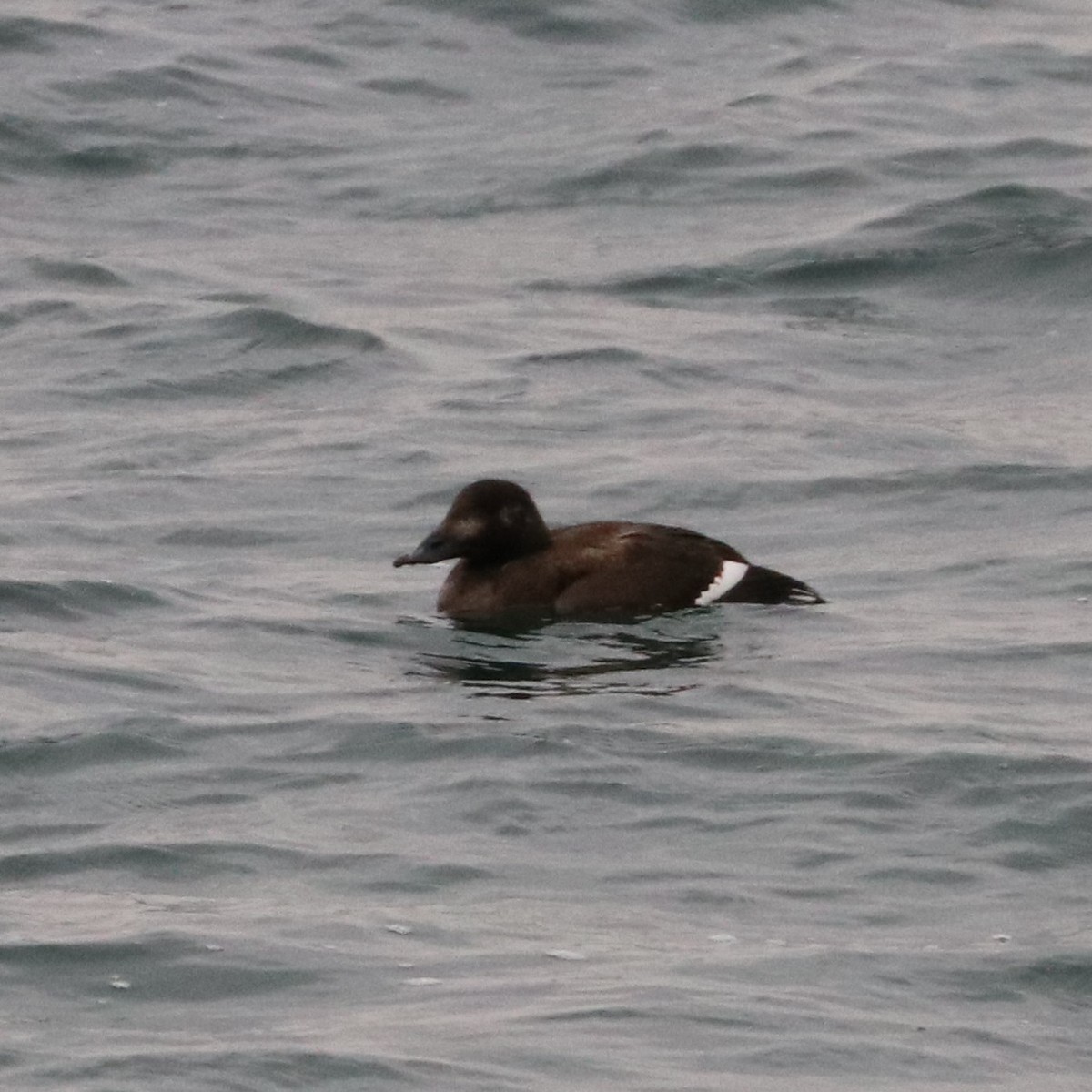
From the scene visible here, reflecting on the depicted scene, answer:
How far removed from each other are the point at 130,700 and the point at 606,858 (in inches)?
97.1

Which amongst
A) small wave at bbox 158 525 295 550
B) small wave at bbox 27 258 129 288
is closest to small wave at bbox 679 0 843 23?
small wave at bbox 27 258 129 288

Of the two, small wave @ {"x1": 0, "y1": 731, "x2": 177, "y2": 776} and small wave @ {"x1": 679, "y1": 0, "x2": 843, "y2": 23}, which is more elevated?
small wave @ {"x1": 679, "y1": 0, "x2": 843, "y2": 23}

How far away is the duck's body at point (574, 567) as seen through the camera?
12.0 meters

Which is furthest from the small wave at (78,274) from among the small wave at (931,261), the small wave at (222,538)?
the small wave at (222,538)

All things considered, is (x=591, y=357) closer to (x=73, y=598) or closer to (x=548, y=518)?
(x=548, y=518)

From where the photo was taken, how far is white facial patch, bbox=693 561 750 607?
1198 centimetres

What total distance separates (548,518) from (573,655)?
2632 millimetres

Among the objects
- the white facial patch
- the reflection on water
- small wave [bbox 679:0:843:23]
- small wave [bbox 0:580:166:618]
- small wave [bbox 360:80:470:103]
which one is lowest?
small wave [bbox 0:580:166:618]

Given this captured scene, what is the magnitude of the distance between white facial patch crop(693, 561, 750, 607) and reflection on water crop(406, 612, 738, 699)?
5 centimetres

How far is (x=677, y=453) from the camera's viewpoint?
15062 millimetres

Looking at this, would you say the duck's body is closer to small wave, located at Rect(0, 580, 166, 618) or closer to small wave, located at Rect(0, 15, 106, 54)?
small wave, located at Rect(0, 580, 166, 618)

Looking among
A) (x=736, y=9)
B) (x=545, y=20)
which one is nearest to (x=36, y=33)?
(x=545, y=20)

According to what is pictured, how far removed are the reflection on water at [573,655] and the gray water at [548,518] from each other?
0.03 m

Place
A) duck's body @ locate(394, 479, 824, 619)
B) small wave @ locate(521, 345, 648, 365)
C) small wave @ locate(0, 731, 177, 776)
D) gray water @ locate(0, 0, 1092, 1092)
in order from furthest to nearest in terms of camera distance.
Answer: small wave @ locate(521, 345, 648, 365) < duck's body @ locate(394, 479, 824, 619) < small wave @ locate(0, 731, 177, 776) < gray water @ locate(0, 0, 1092, 1092)
